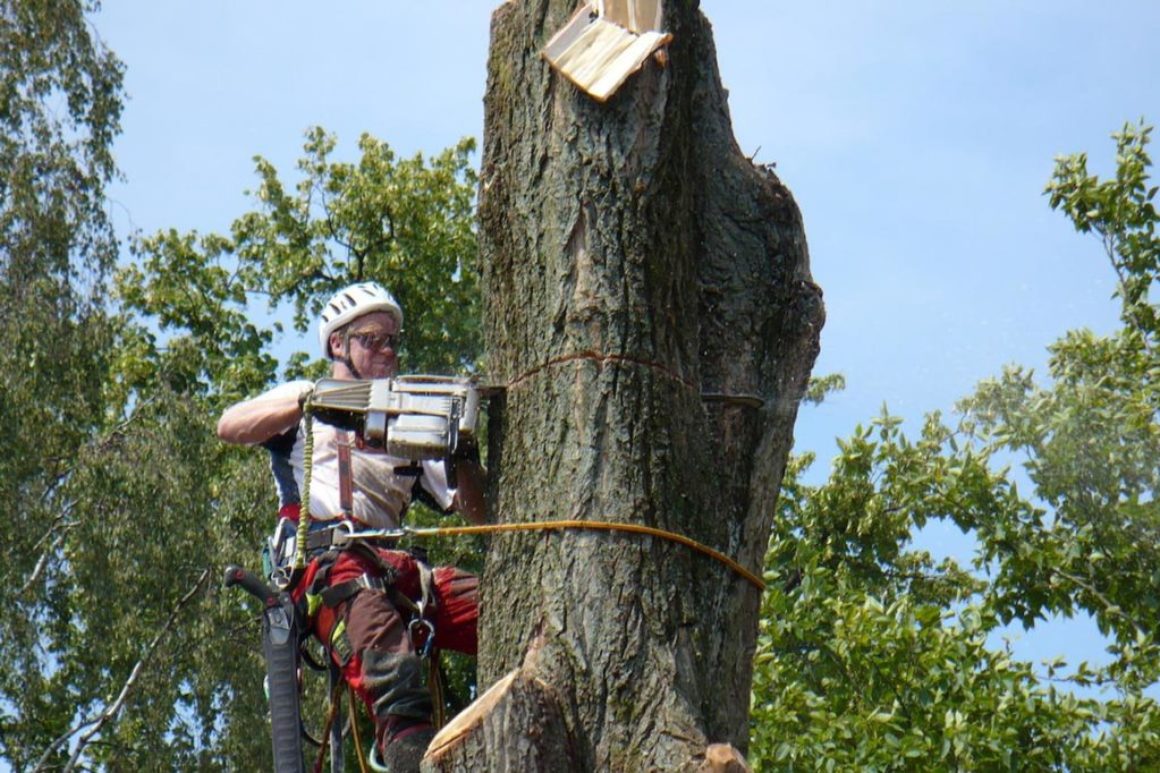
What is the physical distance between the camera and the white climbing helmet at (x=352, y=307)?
15.7 feet

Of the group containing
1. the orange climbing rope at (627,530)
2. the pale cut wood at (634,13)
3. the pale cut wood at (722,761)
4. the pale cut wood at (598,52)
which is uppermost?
the pale cut wood at (634,13)

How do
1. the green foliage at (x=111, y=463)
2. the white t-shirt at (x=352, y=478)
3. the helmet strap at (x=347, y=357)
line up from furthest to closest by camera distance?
Answer: the green foliage at (x=111, y=463), the helmet strap at (x=347, y=357), the white t-shirt at (x=352, y=478)

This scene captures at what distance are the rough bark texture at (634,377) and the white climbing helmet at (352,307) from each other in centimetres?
90

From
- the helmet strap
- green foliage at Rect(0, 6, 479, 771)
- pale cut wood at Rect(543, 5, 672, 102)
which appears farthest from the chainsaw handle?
green foliage at Rect(0, 6, 479, 771)

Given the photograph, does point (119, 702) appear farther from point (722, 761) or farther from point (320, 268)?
point (722, 761)

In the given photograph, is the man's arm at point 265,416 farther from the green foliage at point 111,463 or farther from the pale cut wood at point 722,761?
the green foliage at point 111,463

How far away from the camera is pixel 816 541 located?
13281mm

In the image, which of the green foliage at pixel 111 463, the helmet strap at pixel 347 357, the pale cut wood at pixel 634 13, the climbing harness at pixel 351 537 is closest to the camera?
the pale cut wood at pixel 634 13

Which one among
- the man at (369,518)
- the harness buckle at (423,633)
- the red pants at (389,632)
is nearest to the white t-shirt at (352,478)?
the man at (369,518)

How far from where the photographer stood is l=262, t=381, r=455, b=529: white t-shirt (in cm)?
461

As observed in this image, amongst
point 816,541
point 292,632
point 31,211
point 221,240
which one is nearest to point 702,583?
point 292,632

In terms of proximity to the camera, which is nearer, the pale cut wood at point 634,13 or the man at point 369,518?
the pale cut wood at point 634,13

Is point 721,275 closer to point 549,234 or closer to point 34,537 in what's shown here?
→ point 549,234

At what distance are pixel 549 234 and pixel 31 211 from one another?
1362 centimetres
